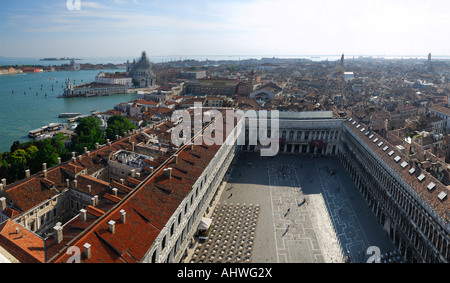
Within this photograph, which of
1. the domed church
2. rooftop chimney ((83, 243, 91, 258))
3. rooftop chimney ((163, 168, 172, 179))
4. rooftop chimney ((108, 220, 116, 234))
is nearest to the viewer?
rooftop chimney ((83, 243, 91, 258))

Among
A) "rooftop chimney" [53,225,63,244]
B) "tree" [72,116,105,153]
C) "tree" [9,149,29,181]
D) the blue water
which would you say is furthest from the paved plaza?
the blue water

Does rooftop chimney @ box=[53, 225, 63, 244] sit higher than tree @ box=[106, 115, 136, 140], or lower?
lower

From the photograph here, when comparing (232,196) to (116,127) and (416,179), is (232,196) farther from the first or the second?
(116,127)

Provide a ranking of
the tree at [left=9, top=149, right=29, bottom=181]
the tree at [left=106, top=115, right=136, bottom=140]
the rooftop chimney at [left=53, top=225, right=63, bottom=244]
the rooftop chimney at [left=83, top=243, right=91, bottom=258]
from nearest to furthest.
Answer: the rooftop chimney at [left=83, top=243, right=91, bottom=258] < the rooftop chimney at [left=53, top=225, right=63, bottom=244] < the tree at [left=9, top=149, right=29, bottom=181] < the tree at [left=106, top=115, right=136, bottom=140]

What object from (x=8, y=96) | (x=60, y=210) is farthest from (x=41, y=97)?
(x=60, y=210)

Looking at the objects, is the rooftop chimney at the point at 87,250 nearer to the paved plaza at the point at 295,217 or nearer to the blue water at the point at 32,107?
the paved plaza at the point at 295,217

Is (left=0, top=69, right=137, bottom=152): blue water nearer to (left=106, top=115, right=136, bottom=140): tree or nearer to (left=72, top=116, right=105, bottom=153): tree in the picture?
(left=72, top=116, right=105, bottom=153): tree

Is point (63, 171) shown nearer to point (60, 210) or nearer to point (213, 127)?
point (60, 210)
